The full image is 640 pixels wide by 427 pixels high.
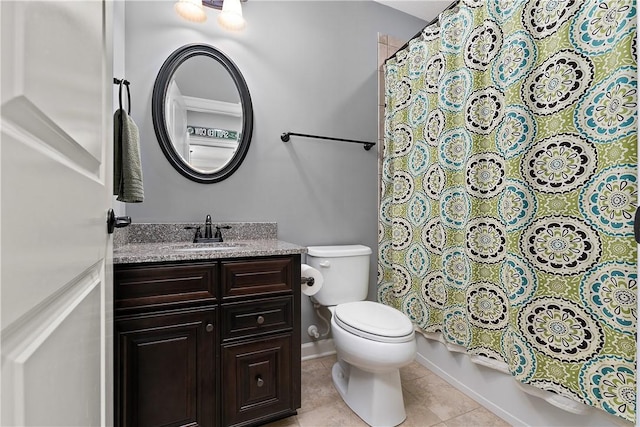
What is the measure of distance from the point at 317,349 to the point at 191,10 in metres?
2.26

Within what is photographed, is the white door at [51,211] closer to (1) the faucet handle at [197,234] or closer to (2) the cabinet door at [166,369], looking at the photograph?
(2) the cabinet door at [166,369]

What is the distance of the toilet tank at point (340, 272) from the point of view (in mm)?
1851

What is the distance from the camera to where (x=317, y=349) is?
207 centimetres

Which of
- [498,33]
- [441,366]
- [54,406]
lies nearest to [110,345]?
[54,406]

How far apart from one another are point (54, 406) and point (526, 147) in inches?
64.2

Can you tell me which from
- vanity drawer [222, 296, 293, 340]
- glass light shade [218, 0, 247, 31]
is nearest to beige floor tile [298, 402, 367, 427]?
vanity drawer [222, 296, 293, 340]

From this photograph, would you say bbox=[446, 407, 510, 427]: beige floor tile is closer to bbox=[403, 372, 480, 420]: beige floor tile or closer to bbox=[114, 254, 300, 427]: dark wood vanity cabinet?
bbox=[403, 372, 480, 420]: beige floor tile

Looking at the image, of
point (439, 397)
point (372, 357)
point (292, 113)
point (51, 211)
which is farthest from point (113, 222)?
point (439, 397)

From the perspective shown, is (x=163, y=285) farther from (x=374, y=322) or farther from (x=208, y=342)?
(x=374, y=322)

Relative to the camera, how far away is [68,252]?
0.42m

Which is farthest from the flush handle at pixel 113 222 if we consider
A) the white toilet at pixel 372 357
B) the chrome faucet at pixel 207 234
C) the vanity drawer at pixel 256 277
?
the white toilet at pixel 372 357

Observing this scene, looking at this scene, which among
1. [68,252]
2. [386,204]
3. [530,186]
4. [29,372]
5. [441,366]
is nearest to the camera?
→ [29,372]

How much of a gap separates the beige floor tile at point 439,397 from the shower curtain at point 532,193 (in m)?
0.27

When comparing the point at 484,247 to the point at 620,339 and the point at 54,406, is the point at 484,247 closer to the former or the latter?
the point at 620,339
